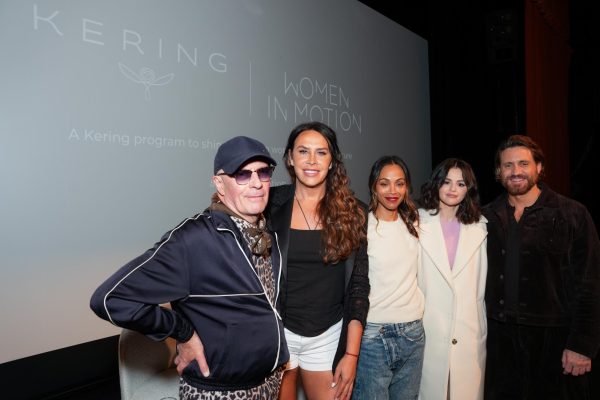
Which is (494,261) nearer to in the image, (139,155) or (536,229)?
(536,229)

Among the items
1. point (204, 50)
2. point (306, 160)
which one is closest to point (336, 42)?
point (204, 50)

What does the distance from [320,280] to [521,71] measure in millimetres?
4745

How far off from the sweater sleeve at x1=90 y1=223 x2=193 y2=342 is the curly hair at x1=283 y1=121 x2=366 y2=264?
0.69 meters

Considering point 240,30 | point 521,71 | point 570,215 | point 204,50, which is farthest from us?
point 521,71

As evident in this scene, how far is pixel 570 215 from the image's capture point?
207cm

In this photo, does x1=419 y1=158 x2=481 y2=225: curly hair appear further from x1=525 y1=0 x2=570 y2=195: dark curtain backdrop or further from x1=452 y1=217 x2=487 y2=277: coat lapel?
x1=525 y1=0 x2=570 y2=195: dark curtain backdrop

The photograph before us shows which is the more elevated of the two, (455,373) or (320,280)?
(320,280)

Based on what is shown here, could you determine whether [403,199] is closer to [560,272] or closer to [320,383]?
[560,272]

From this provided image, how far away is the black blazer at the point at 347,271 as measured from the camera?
172 centimetres

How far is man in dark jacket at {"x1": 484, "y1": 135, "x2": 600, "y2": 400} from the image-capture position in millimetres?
2014

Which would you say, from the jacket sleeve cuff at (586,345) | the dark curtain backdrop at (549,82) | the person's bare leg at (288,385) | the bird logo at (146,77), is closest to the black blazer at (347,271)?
the person's bare leg at (288,385)

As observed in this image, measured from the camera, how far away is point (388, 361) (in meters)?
1.88

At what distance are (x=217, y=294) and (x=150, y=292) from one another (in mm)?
204

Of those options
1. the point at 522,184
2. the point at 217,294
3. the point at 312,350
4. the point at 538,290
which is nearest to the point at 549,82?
the point at 522,184
